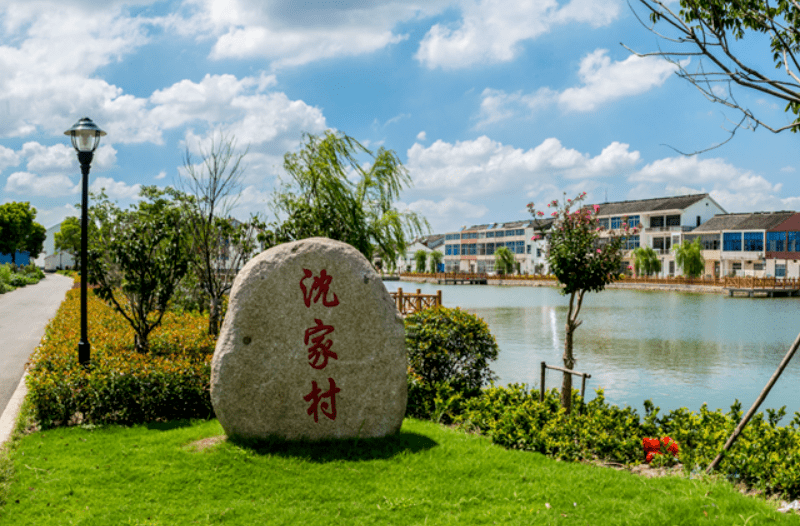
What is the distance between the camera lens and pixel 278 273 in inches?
210

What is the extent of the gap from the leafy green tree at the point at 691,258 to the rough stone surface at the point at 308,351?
50.0 meters

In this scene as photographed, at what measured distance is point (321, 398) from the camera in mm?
5320

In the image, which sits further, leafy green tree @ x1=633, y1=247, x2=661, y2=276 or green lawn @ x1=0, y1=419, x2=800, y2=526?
leafy green tree @ x1=633, y1=247, x2=661, y2=276

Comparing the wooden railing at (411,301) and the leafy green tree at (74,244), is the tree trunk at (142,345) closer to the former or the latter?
the leafy green tree at (74,244)

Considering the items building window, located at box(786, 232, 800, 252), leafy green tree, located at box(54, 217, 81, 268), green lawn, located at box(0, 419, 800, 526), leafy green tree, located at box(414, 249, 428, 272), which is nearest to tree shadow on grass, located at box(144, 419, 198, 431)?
green lawn, located at box(0, 419, 800, 526)

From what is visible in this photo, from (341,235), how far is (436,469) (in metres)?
11.1

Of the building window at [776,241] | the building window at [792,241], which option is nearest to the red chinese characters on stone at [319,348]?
the building window at [792,241]

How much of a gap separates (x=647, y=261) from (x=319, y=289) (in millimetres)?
53056

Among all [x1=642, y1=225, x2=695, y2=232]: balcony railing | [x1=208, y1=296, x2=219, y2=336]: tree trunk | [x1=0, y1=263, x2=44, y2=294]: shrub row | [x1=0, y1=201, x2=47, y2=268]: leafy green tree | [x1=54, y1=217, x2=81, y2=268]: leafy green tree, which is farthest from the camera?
[x1=642, y1=225, x2=695, y2=232]: balcony railing

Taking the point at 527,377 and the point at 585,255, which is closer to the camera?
the point at 585,255

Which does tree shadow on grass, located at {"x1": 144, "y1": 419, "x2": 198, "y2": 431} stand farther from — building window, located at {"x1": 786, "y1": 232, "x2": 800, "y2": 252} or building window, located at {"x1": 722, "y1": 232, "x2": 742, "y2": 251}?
building window, located at {"x1": 722, "y1": 232, "x2": 742, "y2": 251}

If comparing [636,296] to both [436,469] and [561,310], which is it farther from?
[436,469]

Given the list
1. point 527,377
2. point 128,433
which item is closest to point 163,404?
point 128,433

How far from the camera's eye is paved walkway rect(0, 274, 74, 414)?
31.1 feet
